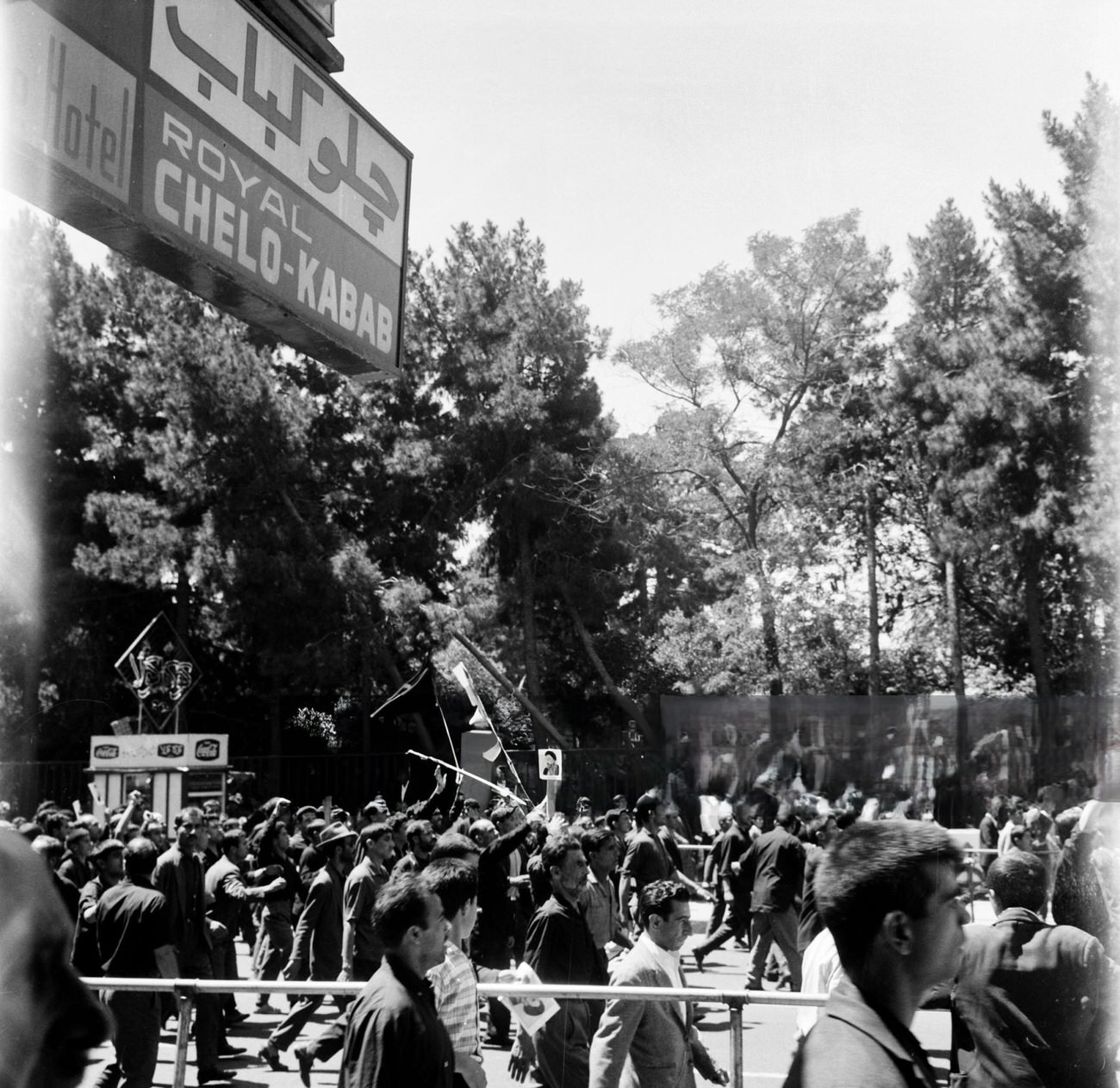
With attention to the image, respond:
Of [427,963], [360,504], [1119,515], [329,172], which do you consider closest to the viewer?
[329,172]

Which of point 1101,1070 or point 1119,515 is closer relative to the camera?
point 1101,1070

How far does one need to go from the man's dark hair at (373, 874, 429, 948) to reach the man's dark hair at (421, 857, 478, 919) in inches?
21.5

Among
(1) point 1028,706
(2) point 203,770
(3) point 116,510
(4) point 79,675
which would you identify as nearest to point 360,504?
(3) point 116,510

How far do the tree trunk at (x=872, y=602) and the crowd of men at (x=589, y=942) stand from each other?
1968 centimetres

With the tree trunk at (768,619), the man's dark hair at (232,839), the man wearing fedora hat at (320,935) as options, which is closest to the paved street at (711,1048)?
the man wearing fedora hat at (320,935)

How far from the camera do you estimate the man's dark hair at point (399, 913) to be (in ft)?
12.5

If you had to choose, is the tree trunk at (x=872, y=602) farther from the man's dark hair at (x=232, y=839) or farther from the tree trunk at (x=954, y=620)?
the man's dark hair at (x=232, y=839)

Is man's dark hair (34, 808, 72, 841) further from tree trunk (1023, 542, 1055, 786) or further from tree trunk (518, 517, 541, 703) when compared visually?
tree trunk (1023, 542, 1055, 786)

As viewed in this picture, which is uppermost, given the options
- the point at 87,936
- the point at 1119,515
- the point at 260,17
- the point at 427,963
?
the point at 1119,515

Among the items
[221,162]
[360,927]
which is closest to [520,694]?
[360,927]

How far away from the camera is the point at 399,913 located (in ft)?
12.6

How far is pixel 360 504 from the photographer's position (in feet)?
115

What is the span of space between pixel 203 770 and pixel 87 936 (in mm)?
15082

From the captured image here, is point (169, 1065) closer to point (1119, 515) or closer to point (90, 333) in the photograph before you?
point (1119, 515)
